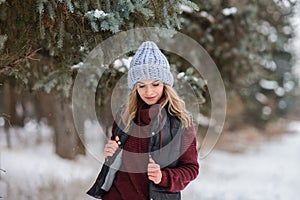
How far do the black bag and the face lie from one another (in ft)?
0.89

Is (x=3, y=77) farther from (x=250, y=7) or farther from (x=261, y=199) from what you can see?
(x=250, y=7)

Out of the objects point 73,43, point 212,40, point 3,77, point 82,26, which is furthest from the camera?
point 212,40

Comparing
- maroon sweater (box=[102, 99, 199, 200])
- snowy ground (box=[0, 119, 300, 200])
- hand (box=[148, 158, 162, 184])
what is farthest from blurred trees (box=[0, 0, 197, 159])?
snowy ground (box=[0, 119, 300, 200])

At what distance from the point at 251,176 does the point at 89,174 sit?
3.07 metres

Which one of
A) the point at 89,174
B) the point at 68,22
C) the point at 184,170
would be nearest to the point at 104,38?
the point at 68,22

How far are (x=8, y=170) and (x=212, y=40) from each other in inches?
138

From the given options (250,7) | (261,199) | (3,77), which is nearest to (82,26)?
(3,77)

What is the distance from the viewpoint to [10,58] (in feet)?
10.6

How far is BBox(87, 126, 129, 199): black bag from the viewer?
8.46ft

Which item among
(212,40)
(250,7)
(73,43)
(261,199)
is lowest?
(261,199)

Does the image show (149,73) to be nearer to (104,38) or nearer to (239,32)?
(104,38)

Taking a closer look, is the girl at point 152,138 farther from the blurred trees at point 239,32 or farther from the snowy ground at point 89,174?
the blurred trees at point 239,32

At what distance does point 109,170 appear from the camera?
2604 mm

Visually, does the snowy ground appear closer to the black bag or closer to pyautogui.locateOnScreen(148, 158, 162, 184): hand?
the black bag
